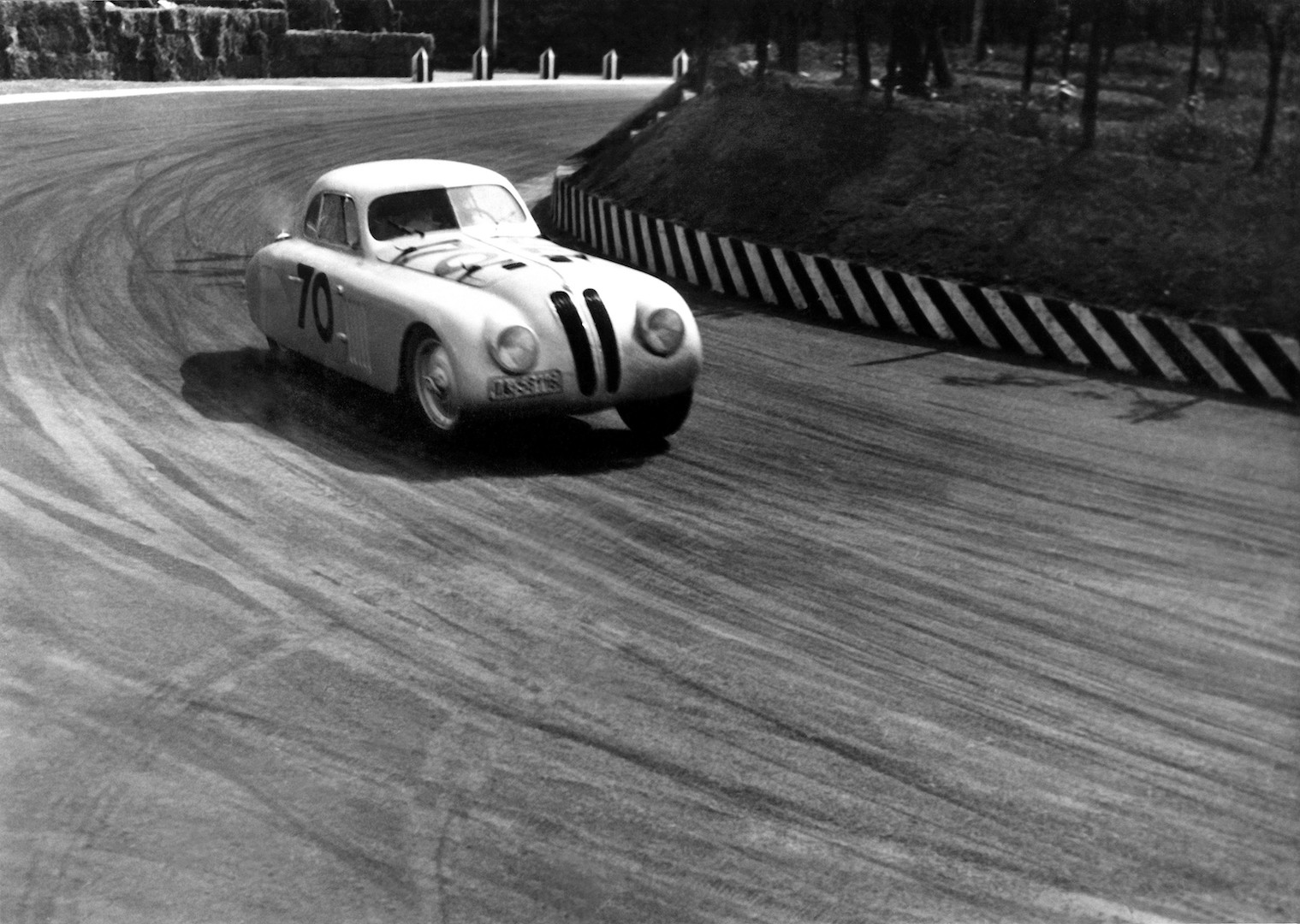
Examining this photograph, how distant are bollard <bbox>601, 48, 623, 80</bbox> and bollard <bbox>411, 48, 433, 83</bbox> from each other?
118 inches

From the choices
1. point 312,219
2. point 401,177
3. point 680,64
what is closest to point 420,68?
point 680,64

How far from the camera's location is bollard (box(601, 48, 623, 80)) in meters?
20.6

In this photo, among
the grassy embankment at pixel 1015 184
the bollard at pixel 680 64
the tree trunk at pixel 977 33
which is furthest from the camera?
the bollard at pixel 680 64

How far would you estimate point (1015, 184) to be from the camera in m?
14.8

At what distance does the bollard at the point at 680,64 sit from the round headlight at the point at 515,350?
15084mm

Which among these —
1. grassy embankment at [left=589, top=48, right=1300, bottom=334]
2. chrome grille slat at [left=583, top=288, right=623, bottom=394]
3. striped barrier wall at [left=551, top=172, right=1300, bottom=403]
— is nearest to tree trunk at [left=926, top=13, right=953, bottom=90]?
grassy embankment at [left=589, top=48, right=1300, bottom=334]

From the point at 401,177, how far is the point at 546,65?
12.9 meters

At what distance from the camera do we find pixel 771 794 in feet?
15.3

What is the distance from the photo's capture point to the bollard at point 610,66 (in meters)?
20.6

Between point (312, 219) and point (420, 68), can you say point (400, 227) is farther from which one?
point (420, 68)

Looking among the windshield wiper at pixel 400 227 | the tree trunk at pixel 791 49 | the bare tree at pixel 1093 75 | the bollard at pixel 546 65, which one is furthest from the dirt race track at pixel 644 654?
the bollard at pixel 546 65

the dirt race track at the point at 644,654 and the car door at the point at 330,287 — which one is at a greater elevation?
the car door at the point at 330,287

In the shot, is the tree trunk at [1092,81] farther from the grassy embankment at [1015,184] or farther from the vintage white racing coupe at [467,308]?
the vintage white racing coupe at [467,308]

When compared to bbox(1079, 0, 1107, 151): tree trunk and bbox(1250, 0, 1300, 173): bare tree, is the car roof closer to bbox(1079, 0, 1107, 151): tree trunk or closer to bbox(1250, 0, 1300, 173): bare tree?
bbox(1250, 0, 1300, 173): bare tree
